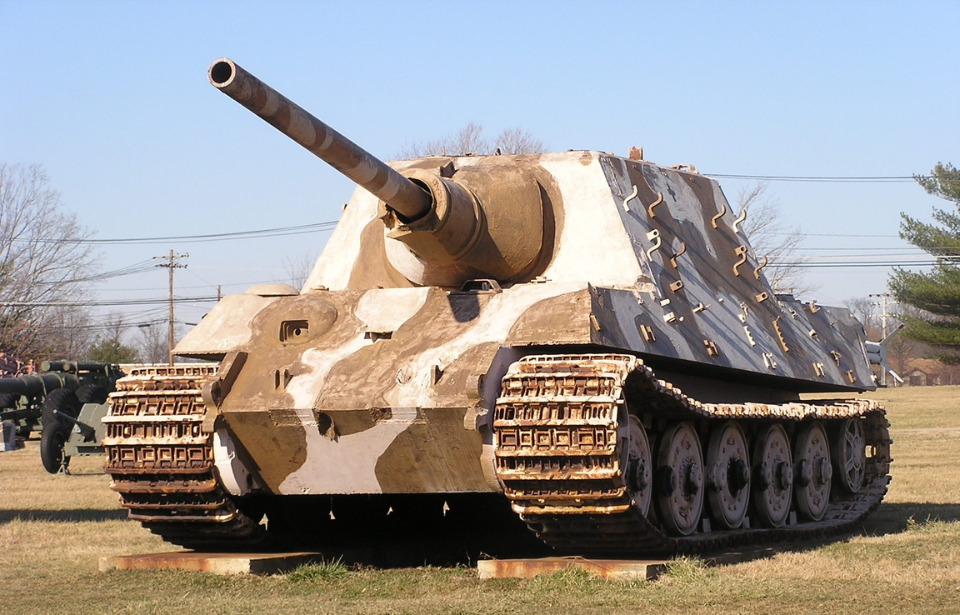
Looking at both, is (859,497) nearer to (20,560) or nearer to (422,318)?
(422,318)

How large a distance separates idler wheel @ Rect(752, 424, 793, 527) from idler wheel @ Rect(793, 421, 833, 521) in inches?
9.8

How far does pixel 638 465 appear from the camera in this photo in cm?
967

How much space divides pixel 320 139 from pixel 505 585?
10.2 ft

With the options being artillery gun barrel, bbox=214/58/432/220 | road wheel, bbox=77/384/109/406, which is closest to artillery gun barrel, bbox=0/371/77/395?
road wheel, bbox=77/384/109/406

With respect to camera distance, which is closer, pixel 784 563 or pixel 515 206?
pixel 784 563

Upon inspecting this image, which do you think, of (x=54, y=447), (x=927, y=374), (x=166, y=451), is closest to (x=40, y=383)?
(x=54, y=447)

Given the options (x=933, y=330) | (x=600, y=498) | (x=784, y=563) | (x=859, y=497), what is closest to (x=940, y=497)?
(x=859, y=497)

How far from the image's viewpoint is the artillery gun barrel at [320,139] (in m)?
7.79

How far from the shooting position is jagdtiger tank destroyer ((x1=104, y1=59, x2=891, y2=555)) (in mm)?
8992

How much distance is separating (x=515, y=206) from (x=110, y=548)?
14.7 ft

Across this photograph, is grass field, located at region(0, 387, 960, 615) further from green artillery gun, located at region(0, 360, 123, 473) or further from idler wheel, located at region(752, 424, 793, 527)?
green artillery gun, located at region(0, 360, 123, 473)

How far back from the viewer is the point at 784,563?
389 inches

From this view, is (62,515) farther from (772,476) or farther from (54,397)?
(54,397)

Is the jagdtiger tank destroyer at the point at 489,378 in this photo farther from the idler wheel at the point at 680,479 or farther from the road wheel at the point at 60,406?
the road wheel at the point at 60,406
